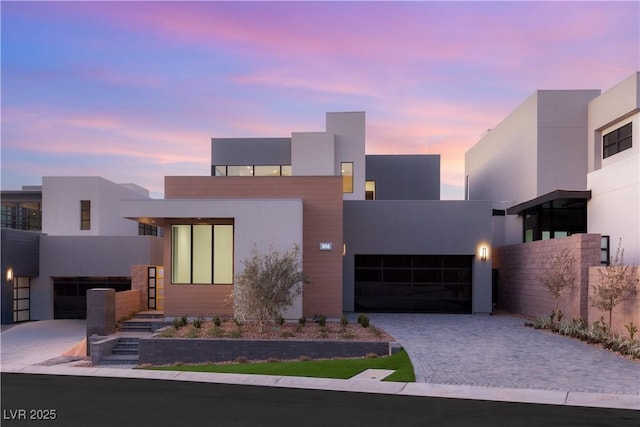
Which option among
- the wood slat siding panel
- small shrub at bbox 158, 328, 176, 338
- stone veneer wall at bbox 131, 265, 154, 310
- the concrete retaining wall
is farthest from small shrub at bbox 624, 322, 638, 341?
stone veneer wall at bbox 131, 265, 154, 310

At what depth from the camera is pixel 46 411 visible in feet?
24.8

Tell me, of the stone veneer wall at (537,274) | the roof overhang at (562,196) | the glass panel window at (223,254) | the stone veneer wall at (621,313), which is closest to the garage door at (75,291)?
the glass panel window at (223,254)

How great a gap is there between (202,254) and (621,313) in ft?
41.2

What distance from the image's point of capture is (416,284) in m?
21.0

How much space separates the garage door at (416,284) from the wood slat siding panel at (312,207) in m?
3.13

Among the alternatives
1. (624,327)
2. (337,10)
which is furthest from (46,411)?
(337,10)

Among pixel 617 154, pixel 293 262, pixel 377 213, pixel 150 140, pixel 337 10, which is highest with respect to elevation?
pixel 337 10

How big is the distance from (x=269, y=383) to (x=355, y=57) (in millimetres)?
13826

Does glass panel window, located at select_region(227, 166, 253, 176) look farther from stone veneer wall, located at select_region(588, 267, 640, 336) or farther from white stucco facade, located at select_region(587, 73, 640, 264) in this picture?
stone veneer wall, located at select_region(588, 267, 640, 336)

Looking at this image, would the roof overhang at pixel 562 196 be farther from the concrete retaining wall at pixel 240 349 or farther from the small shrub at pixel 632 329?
the concrete retaining wall at pixel 240 349

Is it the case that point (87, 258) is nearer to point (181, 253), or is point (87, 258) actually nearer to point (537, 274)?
point (181, 253)

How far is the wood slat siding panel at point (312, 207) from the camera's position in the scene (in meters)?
18.2

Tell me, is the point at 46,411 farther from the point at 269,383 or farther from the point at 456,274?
the point at 456,274

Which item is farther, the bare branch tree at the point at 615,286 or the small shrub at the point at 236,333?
the small shrub at the point at 236,333
